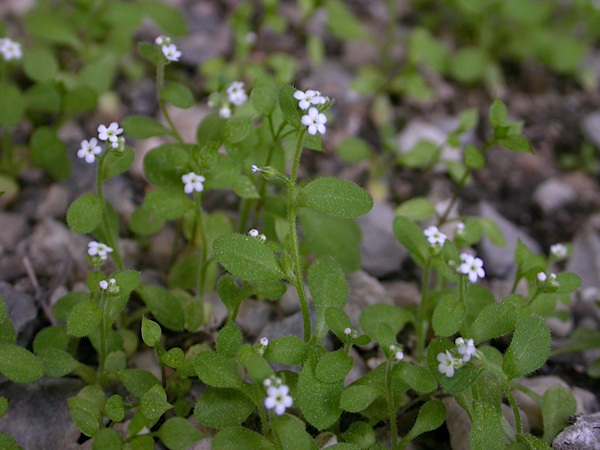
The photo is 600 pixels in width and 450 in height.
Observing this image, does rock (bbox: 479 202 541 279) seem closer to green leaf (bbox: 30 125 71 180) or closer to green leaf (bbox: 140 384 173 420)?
green leaf (bbox: 140 384 173 420)

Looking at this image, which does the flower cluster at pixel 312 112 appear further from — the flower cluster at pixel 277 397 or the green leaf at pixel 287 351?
the flower cluster at pixel 277 397

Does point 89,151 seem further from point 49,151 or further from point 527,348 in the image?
point 527,348

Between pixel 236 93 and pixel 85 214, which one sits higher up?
pixel 236 93

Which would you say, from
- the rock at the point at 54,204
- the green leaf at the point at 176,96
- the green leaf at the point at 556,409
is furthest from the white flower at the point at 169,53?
the green leaf at the point at 556,409

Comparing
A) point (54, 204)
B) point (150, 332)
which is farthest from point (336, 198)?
point (54, 204)

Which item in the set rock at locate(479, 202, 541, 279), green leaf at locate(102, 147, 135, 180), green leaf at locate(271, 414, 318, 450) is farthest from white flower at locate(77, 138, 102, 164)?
rock at locate(479, 202, 541, 279)
